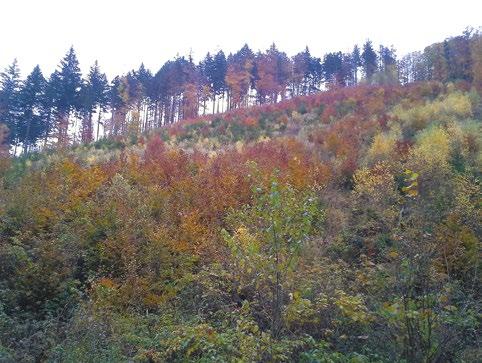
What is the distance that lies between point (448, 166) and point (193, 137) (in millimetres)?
14240

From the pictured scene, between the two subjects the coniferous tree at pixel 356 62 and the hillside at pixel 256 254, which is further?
the coniferous tree at pixel 356 62

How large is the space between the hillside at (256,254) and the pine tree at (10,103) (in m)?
25.8

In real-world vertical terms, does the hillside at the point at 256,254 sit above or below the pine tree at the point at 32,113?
below

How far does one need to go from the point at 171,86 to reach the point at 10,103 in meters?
15.0

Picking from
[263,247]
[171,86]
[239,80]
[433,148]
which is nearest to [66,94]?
[171,86]

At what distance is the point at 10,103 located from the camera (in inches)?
1549

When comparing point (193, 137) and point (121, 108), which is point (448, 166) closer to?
point (193, 137)

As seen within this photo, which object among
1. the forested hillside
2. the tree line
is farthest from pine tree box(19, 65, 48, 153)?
the forested hillside

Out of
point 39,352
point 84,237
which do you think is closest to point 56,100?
point 84,237

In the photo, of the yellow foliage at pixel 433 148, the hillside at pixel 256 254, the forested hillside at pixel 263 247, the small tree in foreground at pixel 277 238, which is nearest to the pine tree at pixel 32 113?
the forested hillside at pixel 263 247

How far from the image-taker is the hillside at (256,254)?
189 inches

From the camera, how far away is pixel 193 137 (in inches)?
927

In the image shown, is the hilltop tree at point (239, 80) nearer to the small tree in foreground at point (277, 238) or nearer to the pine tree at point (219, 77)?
the pine tree at point (219, 77)

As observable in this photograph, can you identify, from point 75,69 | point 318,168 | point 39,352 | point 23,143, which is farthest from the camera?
point 75,69
